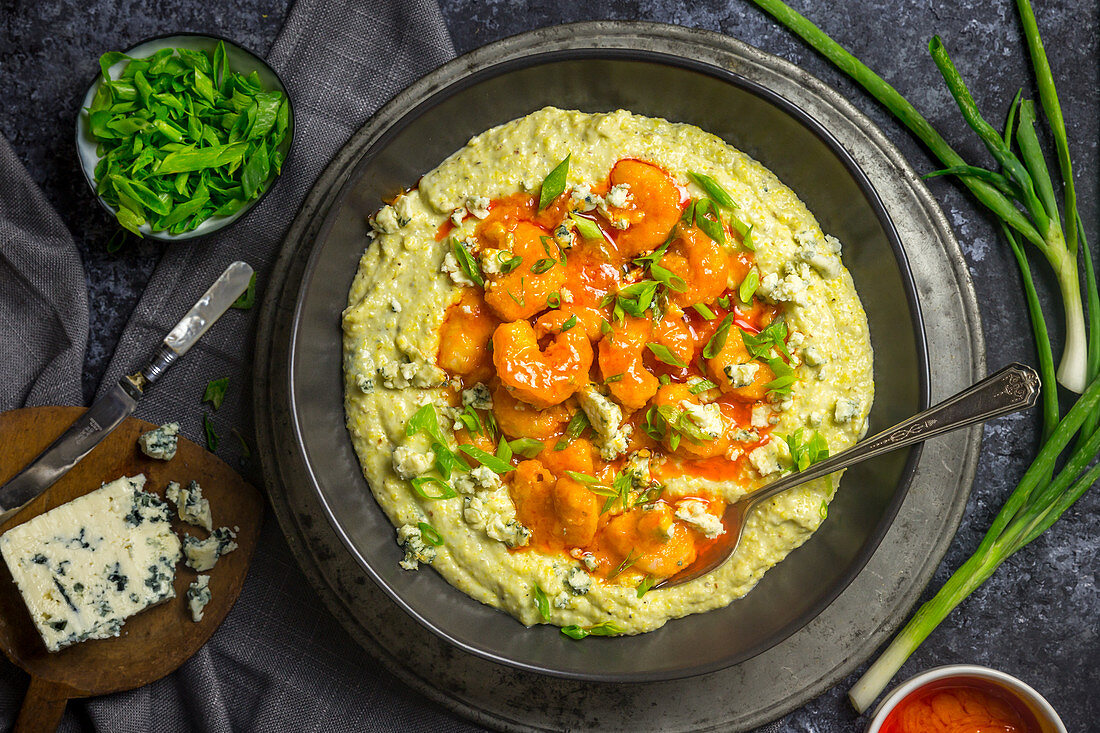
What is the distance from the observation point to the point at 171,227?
378 cm

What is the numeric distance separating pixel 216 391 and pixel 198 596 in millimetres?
992

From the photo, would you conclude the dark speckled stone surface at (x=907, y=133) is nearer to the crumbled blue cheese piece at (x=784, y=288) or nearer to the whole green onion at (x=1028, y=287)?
the whole green onion at (x=1028, y=287)

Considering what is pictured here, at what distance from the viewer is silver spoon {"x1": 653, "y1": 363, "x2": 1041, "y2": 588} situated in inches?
116

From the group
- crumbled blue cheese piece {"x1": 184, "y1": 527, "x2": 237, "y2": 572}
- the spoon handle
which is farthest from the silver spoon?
crumbled blue cheese piece {"x1": 184, "y1": 527, "x2": 237, "y2": 572}

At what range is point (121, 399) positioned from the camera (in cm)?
358

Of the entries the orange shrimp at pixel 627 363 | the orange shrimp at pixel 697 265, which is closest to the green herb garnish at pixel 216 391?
the orange shrimp at pixel 627 363

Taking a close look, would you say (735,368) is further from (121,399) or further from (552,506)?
(121,399)

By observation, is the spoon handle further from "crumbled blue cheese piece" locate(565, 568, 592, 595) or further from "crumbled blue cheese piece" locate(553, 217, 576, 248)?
"crumbled blue cheese piece" locate(553, 217, 576, 248)

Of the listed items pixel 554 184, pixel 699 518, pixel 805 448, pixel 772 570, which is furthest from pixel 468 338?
pixel 772 570

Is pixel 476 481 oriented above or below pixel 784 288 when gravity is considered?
below

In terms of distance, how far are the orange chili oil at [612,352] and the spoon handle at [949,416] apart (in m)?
0.29

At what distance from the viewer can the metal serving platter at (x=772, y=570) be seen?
341 cm

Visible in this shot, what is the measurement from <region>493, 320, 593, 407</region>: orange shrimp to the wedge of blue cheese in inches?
77.1

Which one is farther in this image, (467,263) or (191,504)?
(191,504)
